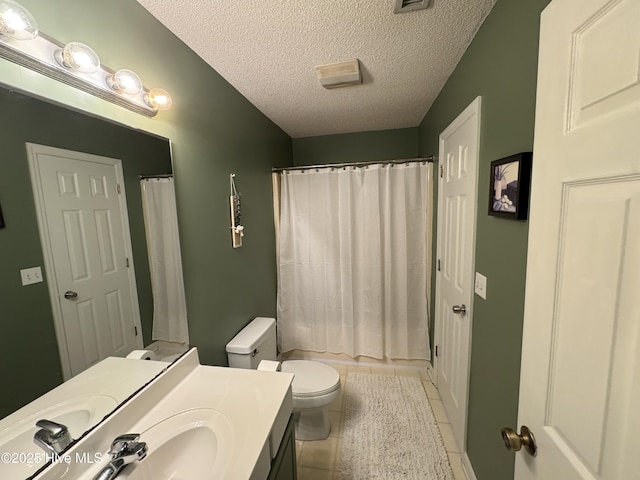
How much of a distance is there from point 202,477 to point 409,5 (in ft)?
6.23

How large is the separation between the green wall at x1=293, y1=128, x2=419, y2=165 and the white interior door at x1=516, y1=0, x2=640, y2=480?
7.55ft

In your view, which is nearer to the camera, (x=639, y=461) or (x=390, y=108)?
(x=639, y=461)

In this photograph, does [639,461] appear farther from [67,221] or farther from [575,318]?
[67,221]

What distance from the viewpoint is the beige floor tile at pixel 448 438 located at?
5.41ft

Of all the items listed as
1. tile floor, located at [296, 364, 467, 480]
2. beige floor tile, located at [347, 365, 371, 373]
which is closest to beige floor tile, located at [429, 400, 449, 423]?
tile floor, located at [296, 364, 467, 480]

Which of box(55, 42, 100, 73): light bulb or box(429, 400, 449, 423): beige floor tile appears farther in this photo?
box(429, 400, 449, 423): beige floor tile

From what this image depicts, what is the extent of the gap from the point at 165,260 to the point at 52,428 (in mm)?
650

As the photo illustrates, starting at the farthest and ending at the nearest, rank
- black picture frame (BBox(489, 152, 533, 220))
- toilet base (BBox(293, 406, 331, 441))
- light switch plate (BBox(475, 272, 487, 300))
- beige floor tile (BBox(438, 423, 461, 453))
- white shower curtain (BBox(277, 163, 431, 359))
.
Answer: white shower curtain (BBox(277, 163, 431, 359)) → toilet base (BBox(293, 406, 331, 441)) → beige floor tile (BBox(438, 423, 461, 453)) → light switch plate (BBox(475, 272, 487, 300)) → black picture frame (BBox(489, 152, 533, 220))

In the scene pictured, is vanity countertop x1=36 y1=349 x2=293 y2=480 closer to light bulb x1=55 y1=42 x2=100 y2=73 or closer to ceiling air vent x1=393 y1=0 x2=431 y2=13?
light bulb x1=55 y1=42 x2=100 y2=73

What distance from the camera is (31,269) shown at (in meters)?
0.70

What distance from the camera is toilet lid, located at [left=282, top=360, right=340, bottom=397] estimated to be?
1.67 meters

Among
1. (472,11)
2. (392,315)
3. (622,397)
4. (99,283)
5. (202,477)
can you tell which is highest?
(472,11)

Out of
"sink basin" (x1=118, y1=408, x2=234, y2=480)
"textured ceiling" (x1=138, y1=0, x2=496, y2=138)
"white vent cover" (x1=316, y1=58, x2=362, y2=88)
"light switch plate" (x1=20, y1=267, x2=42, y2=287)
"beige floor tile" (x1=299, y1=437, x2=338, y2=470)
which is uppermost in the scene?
"textured ceiling" (x1=138, y1=0, x2=496, y2=138)

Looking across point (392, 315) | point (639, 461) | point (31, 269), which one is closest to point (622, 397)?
point (639, 461)
